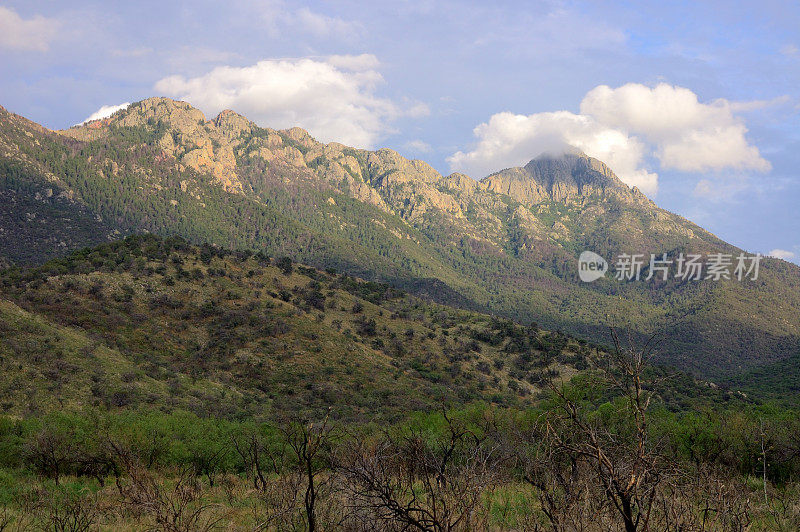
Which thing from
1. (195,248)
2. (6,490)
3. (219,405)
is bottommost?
(219,405)

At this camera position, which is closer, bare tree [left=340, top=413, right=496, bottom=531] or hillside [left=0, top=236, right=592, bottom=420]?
bare tree [left=340, top=413, right=496, bottom=531]

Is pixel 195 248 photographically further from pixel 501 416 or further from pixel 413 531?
pixel 413 531

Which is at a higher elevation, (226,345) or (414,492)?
(414,492)

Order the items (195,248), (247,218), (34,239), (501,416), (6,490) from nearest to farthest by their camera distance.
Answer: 1. (6,490)
2. (501,416)
3. (195,248)
4. (34,239)
5. (247,218)

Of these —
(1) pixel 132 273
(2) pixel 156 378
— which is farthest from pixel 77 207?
(2) pixel 156 378

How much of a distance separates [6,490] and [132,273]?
5321 cm

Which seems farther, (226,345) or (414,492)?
(226,345)

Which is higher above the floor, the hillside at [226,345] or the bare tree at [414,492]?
the bare tree at [414,492]

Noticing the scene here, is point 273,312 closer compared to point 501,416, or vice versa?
point 501,416

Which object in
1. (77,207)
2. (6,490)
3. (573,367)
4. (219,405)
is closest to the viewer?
(6,490)

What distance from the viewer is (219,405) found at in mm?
41812

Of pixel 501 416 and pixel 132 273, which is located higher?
pixel 132 273

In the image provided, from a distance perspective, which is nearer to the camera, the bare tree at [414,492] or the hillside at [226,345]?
the bare tree at [414,492]

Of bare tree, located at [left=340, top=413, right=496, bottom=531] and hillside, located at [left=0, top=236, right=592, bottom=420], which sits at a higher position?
bare tree, located at [left=340, top=413, right=496, bottom=531]
